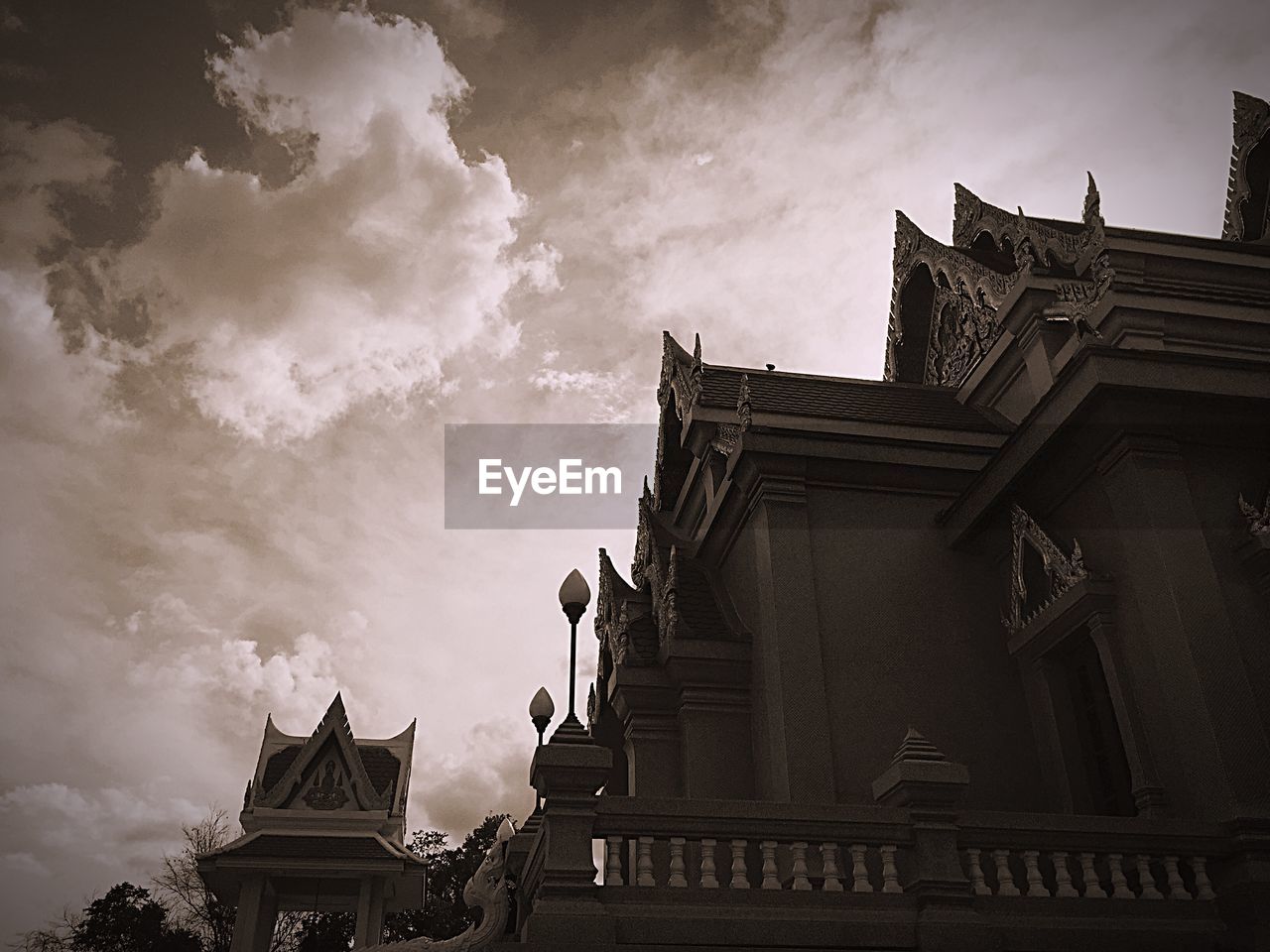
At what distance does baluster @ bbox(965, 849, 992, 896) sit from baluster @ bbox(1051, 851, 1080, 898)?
575 mm

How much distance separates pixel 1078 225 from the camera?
54.5 feet

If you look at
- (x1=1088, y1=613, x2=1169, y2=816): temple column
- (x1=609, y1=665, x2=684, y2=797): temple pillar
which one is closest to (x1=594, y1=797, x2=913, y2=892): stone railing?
(x1=1088, y1=613, x2=1169, y2=816): temple column

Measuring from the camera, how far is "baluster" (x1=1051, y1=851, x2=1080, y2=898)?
26.2 ft

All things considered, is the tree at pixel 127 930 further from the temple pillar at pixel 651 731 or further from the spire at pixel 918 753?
the spire at pixel 918 753

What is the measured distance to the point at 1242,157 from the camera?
17.6 meters

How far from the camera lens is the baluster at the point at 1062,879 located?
7984mm

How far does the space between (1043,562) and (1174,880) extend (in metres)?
3.74

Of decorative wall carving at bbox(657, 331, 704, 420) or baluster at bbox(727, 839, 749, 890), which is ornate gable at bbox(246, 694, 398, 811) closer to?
decorative wall carving at bbox(657, 331, 704, 420)

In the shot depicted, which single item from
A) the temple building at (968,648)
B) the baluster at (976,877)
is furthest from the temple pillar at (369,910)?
the baluster at (976,877)

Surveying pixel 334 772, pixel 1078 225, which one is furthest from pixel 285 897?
pixel 1078 225

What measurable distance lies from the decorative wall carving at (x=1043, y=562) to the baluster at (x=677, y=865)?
5201mm

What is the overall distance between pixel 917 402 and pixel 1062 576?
16.1 ft

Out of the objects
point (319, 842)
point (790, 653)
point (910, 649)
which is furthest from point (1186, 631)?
point (319, 842)

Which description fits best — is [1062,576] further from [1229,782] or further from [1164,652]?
[1229,782]
